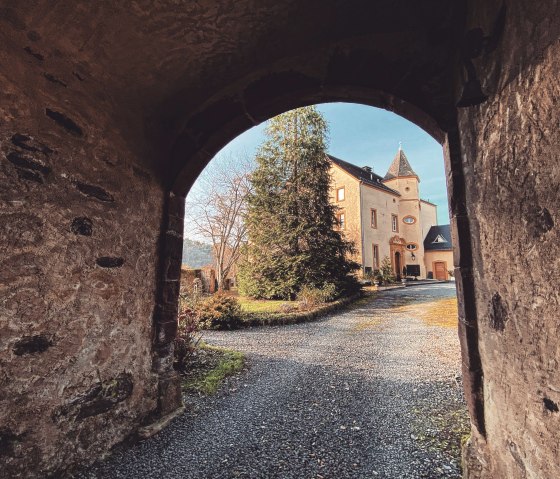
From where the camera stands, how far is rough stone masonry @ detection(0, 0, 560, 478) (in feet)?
4.53

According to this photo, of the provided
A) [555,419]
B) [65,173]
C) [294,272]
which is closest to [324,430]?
[555,419]

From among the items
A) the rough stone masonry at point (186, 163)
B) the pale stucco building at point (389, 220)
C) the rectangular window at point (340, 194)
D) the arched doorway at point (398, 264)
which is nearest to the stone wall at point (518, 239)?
the rough stone masonry at point (186, 163)

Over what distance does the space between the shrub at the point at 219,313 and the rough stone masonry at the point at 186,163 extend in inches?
197

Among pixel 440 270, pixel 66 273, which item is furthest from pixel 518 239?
pixel 440 270

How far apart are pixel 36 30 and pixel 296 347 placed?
545 cm

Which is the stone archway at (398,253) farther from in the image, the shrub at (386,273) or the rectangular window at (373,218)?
the shrub at (386,273)

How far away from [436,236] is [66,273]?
32991 millimetres

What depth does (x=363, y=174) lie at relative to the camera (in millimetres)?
26250

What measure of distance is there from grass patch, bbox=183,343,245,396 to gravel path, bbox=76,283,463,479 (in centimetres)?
19

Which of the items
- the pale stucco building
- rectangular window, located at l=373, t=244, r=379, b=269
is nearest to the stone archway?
the pale stucco building

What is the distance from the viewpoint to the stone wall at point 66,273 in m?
1.98

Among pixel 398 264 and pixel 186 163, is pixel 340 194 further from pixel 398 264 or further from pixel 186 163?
pixel 186 163

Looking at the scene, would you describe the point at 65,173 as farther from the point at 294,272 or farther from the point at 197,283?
the point at 197,283

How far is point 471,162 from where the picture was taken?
6.58 feet
